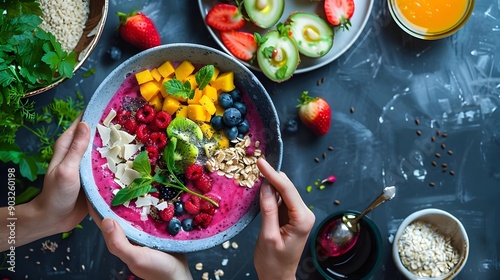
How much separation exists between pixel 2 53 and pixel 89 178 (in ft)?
1.34

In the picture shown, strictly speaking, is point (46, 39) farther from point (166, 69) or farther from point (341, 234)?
point (341, 234)

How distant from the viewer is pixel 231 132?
1678mm

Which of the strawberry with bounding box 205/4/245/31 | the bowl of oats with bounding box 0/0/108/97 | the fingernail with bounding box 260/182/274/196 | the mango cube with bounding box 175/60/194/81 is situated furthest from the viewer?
the strawberry with bounding box 205/4/245/31

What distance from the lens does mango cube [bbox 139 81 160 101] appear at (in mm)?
1676

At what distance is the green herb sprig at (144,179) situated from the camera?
1602mm

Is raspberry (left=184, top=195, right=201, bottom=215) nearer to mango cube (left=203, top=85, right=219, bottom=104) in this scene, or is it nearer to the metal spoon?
mango cube (left=203, top=85, right=219, bottom=104)

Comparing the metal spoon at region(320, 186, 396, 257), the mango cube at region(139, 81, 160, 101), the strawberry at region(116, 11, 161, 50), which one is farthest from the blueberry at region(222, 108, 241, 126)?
the metal spoon at region(320, 186, 396, 257)

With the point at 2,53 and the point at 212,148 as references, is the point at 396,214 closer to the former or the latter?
the point at 212,148

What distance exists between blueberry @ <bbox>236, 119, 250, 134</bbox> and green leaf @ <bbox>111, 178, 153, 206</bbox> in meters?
0.29

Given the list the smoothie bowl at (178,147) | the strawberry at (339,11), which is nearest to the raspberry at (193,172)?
the smoothie bowl at (178,147)

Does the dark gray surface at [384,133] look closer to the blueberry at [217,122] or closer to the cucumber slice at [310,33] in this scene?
the cucumber slice at [310,33]

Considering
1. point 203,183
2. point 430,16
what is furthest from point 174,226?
point 430,16

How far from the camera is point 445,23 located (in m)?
1.88

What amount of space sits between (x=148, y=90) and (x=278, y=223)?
52 centimetres
